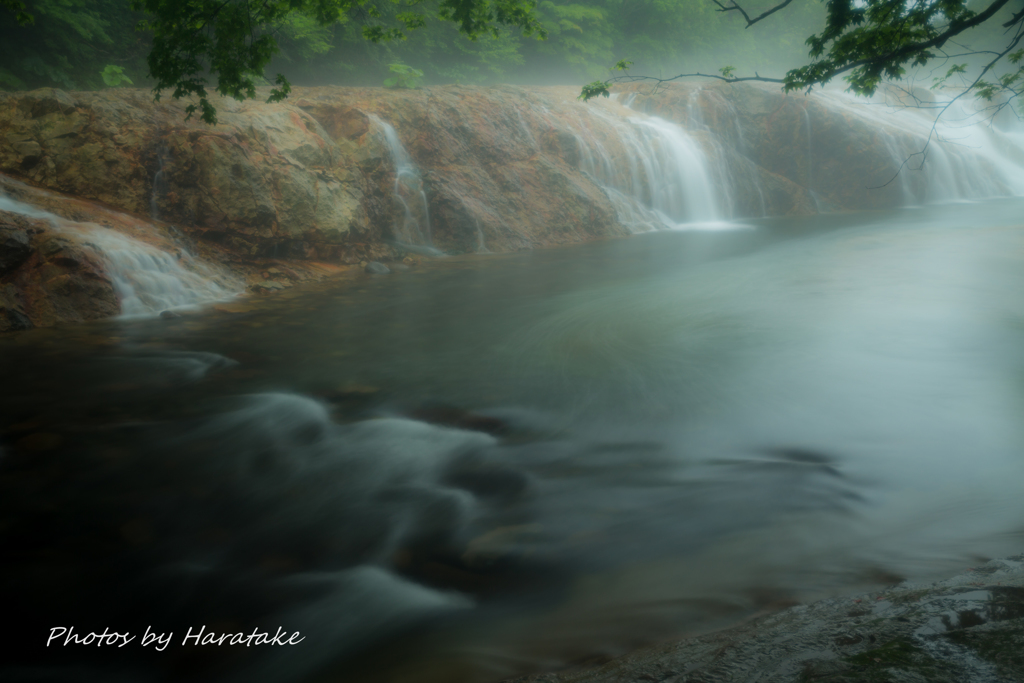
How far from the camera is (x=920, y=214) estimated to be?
21281mm

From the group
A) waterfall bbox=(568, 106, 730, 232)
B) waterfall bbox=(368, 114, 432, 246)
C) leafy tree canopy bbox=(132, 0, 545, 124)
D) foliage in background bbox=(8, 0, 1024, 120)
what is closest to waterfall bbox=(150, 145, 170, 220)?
foliage in background bbox=(8, 0, 1024, 120)

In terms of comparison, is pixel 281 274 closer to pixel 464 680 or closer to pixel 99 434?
pixel 99 434

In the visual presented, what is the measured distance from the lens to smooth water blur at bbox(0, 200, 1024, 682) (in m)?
2.71

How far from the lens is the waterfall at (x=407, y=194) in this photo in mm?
14461

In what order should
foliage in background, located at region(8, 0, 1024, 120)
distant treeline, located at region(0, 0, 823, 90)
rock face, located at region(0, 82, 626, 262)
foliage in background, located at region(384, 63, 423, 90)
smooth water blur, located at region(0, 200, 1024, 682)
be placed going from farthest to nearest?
foliage in background, located at region(384, 63, 423, 90) < distant treeline, located at region(0, 0, 823, 90) < rock face, located at region(0, 82, 626, 262) < foliage in background, located at region(8, 0, 1024, 120) < smooth water blur, located at region(0, 200, 1024, 682)

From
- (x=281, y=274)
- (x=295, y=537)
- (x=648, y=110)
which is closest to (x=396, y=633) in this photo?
(x=295, y=537)

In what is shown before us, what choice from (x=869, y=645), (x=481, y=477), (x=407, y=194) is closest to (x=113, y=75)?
(x=407, y=194)

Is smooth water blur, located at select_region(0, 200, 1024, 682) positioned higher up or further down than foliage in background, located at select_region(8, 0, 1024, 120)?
further down

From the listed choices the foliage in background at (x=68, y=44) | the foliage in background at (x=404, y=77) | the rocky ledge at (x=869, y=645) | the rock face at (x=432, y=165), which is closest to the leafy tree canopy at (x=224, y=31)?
the rock face at (x=432, y=165)

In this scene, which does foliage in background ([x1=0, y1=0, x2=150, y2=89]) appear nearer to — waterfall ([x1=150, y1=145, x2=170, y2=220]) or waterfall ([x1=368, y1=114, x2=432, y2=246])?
waterfall ([x1=150, y1=145, x2=170, y2=220])

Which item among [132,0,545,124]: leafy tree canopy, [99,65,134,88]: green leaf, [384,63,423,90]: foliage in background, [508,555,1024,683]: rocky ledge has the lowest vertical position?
[508,555,1024,683]: rocky ledge

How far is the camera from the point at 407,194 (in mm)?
14633

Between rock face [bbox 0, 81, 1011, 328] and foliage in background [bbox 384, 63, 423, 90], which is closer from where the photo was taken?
rock face [bbox 0, 81, 1011, 328]

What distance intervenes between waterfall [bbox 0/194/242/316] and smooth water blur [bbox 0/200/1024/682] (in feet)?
3.09
